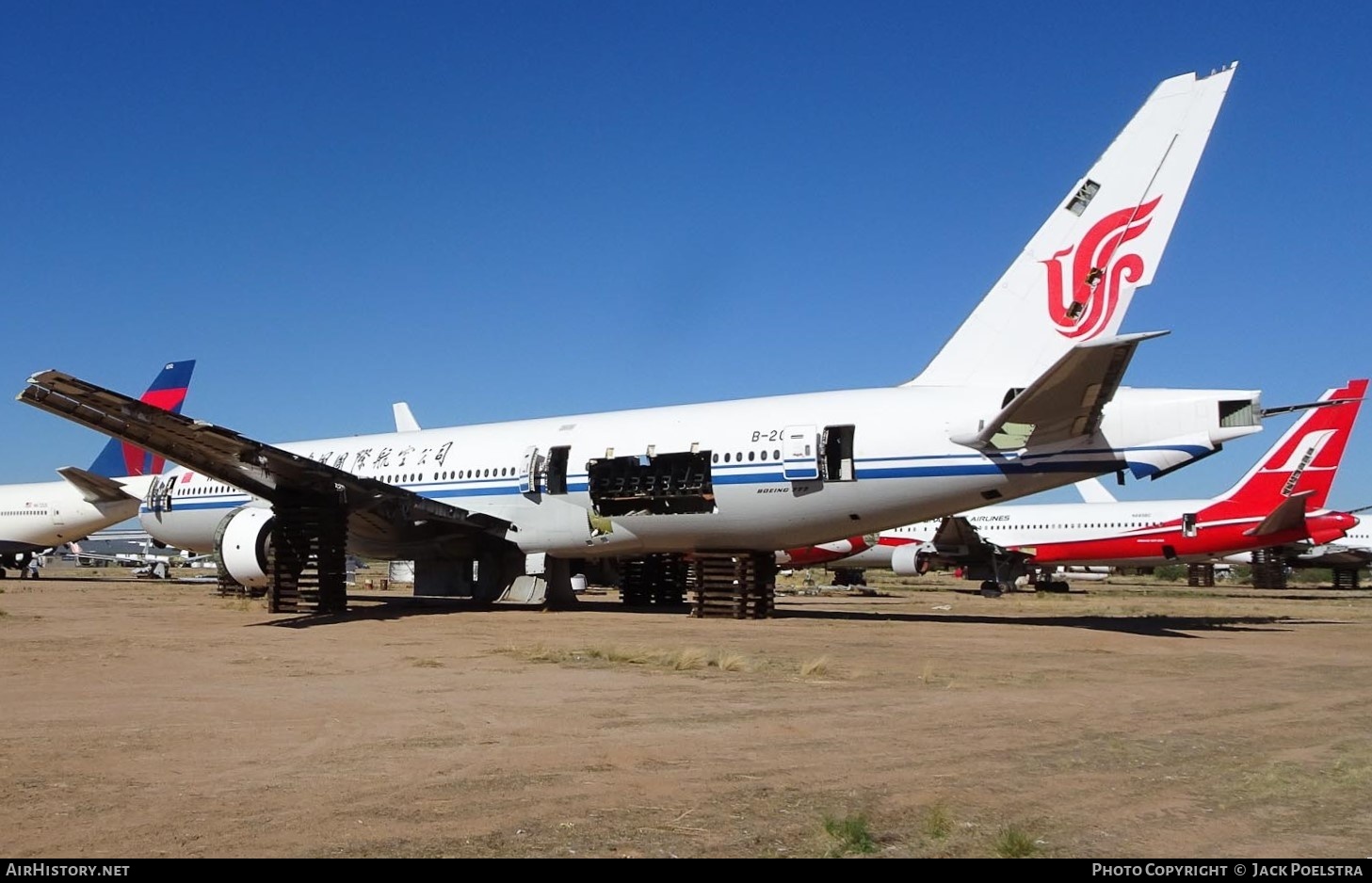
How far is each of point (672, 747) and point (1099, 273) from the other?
43.8ft

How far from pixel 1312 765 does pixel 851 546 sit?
32701 mm

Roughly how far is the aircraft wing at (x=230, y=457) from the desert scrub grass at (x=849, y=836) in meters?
16.4

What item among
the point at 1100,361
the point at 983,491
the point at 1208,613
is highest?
the point at 1100,361

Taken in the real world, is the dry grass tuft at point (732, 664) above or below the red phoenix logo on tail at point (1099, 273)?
below

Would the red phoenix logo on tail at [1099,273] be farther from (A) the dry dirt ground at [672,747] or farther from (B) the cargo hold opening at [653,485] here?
(B) the cargo hold opening at [653,485]

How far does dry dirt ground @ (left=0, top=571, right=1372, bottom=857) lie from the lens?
5445 mm

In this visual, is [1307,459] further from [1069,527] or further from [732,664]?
[732,664]

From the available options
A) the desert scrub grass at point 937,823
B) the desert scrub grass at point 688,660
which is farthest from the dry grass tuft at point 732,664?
the desert scrub grass at point 937,823

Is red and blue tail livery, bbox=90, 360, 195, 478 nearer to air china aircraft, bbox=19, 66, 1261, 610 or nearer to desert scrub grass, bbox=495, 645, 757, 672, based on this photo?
air china aircraft, bbox=19, 66, 1261, 610

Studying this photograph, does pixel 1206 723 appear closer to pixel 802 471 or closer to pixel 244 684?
pixel 244 684

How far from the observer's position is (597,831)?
17.9 ft

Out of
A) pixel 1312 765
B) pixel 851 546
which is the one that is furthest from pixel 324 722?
pixel 851 546

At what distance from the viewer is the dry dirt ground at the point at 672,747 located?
5.45 metres

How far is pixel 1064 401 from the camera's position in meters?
16.7
